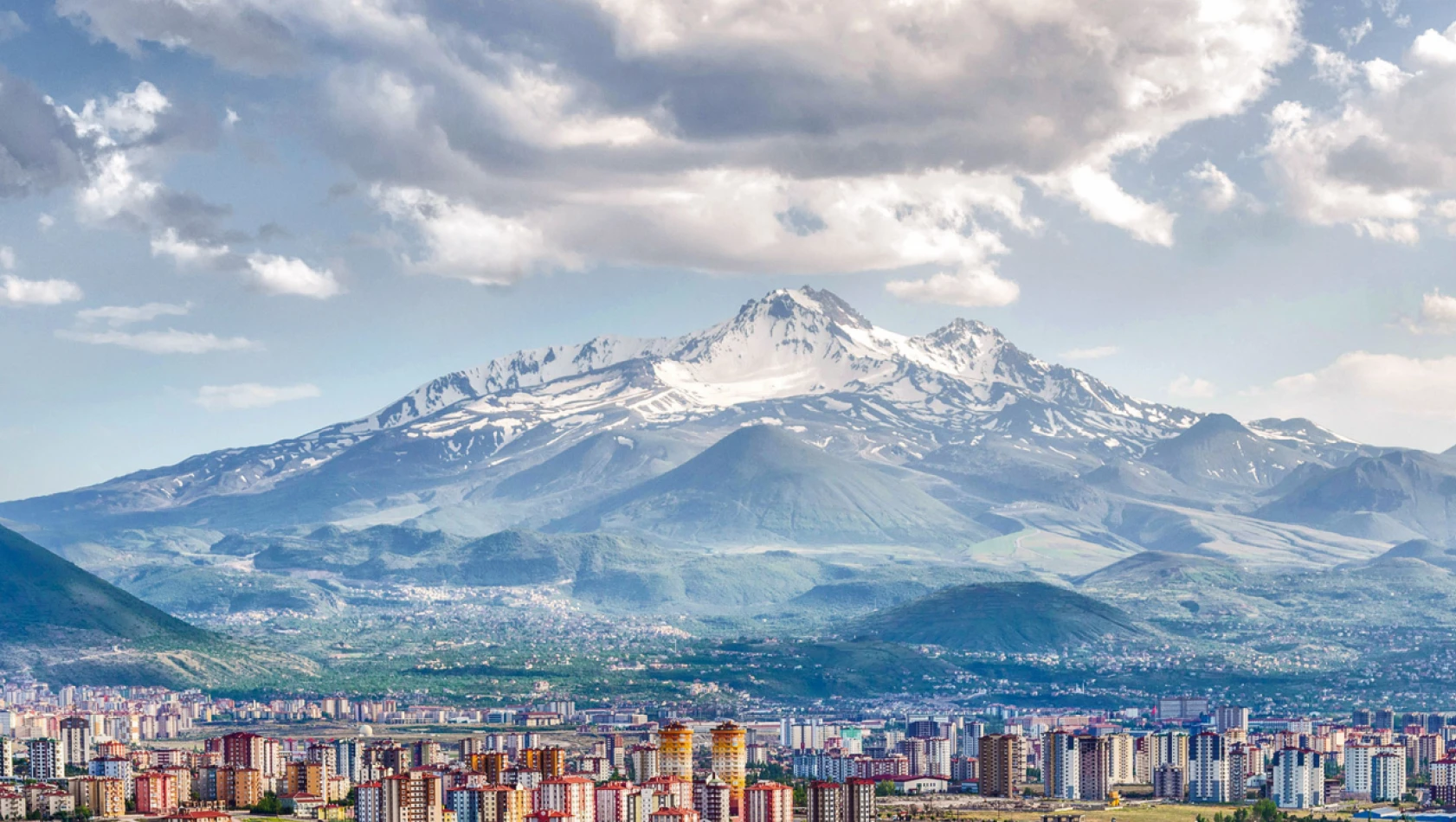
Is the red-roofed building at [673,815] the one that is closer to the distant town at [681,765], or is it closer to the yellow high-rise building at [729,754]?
the distant town at [681,765]

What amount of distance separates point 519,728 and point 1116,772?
48.4m

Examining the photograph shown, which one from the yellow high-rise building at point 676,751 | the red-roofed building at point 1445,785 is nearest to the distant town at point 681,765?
the yellow high-rise building at point 676,751

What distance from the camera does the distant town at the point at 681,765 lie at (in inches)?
3738

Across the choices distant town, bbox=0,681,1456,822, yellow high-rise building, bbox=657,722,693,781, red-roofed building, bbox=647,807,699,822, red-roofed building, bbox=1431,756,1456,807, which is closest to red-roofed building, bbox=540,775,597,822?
distant town, bbox=0,681,1456,822

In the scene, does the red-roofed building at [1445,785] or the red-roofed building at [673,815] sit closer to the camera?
the red-roofed building at [673,815]

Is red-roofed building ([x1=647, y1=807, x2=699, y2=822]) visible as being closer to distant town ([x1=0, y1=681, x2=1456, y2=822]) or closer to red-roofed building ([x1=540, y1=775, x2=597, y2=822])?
distant town ([x1=0, y1=681, x2=1456, y2=822])

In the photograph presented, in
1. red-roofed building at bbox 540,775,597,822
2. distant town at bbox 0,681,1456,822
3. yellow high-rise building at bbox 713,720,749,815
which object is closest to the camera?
red-roofed building at bbox 540,775,597,822

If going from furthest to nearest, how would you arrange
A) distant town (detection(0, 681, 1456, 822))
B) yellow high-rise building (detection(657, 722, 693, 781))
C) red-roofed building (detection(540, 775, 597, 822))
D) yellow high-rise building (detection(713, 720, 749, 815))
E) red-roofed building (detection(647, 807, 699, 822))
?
yellow high-rise building (detection(657, 722, 693, 781)) → yellow high-rise building (detection(713, 720, 749, 815)) → distant town (detection(0, 681, 1456, 822)) → red-roofed building (detection(540, 775, 597, 822)) → red-roofed building (detection(647, 807, 699, 822))

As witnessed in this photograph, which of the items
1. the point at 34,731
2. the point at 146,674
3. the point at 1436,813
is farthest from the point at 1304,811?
the point at 146,674

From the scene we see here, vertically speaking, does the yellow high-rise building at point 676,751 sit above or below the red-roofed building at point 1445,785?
above

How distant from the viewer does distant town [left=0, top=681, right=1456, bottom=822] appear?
94.9m

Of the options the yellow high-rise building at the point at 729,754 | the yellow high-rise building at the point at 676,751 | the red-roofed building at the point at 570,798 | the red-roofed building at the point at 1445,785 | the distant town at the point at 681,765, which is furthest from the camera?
the red-roofed building at the point at 1445,785

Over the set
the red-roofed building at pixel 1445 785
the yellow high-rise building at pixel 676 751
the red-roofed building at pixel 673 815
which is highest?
the yellow high-rise building at pixel 676 751

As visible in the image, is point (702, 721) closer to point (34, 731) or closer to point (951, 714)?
point (951, 714)
